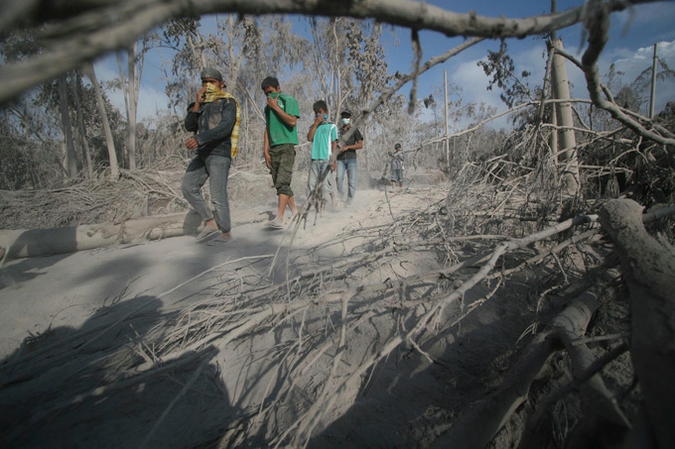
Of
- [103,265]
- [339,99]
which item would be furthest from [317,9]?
[339,99]

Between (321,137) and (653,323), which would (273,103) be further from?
(653,323)

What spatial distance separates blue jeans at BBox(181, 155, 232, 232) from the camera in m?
3.17

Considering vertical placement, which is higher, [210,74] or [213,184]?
[210,74]

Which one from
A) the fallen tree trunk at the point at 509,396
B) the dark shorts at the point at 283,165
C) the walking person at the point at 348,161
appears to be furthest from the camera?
the walking person at the point at 348,161

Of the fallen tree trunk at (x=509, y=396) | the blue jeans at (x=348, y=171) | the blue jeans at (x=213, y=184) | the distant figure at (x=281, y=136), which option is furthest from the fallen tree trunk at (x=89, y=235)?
the fallen tree trunk at (x=509, y=396)

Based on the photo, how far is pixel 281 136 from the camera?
3.66m

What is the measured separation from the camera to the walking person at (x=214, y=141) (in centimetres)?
314

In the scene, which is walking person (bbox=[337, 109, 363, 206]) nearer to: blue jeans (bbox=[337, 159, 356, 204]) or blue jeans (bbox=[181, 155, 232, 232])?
blue jeans (bbox=[337, 159, 356, 204])

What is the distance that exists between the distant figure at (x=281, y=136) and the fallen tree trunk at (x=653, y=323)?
3096mm

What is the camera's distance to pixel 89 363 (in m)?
1.26

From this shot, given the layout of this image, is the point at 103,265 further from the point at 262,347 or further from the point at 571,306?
the point at 571,306

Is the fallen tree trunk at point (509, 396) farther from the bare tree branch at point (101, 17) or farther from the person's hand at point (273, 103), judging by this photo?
the person's hand at point (273, 103)

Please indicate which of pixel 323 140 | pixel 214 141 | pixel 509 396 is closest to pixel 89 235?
pixel 214 141

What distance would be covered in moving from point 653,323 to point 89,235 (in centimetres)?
456
